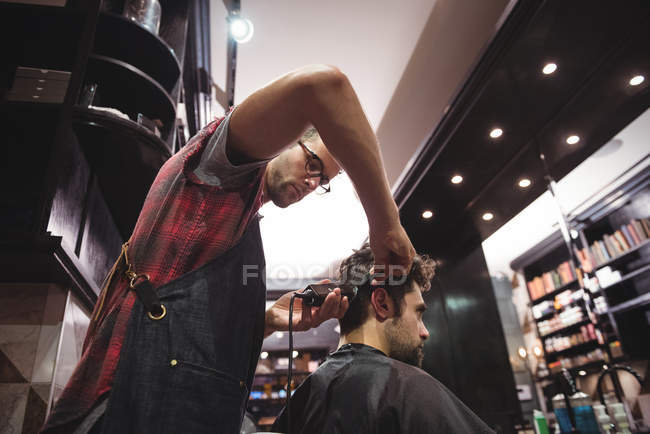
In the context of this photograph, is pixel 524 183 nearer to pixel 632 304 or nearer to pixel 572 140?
pixel 572 140

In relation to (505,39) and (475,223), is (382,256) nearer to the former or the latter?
(505,39)

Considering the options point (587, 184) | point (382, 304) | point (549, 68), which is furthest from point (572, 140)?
point (382, 304)

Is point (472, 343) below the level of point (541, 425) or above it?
above

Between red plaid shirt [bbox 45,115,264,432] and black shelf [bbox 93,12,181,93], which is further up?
black shelf [bbox 93,12,181,93]

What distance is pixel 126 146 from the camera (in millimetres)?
2021

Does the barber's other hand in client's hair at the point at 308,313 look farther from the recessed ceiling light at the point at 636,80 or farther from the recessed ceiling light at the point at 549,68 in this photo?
the recessed ceiling light at the point at 636,80

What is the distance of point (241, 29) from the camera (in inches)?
125

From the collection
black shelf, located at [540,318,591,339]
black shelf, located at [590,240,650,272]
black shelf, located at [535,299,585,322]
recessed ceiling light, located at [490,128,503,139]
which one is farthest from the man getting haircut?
black shelf, located at [540,318,591,339]

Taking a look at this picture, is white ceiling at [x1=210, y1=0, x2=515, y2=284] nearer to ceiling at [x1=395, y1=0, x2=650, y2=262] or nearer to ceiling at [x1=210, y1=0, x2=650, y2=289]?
ceiling at [x1=210, y1=0, x2=650, y2=289]

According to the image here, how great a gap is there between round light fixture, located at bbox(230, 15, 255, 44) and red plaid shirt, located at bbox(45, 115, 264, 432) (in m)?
2.54

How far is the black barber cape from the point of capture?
1.18 meters

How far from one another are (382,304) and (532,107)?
7.35 feet

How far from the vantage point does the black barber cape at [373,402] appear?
46.3 inches

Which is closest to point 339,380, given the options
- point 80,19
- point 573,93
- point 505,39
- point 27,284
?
point 27,284
